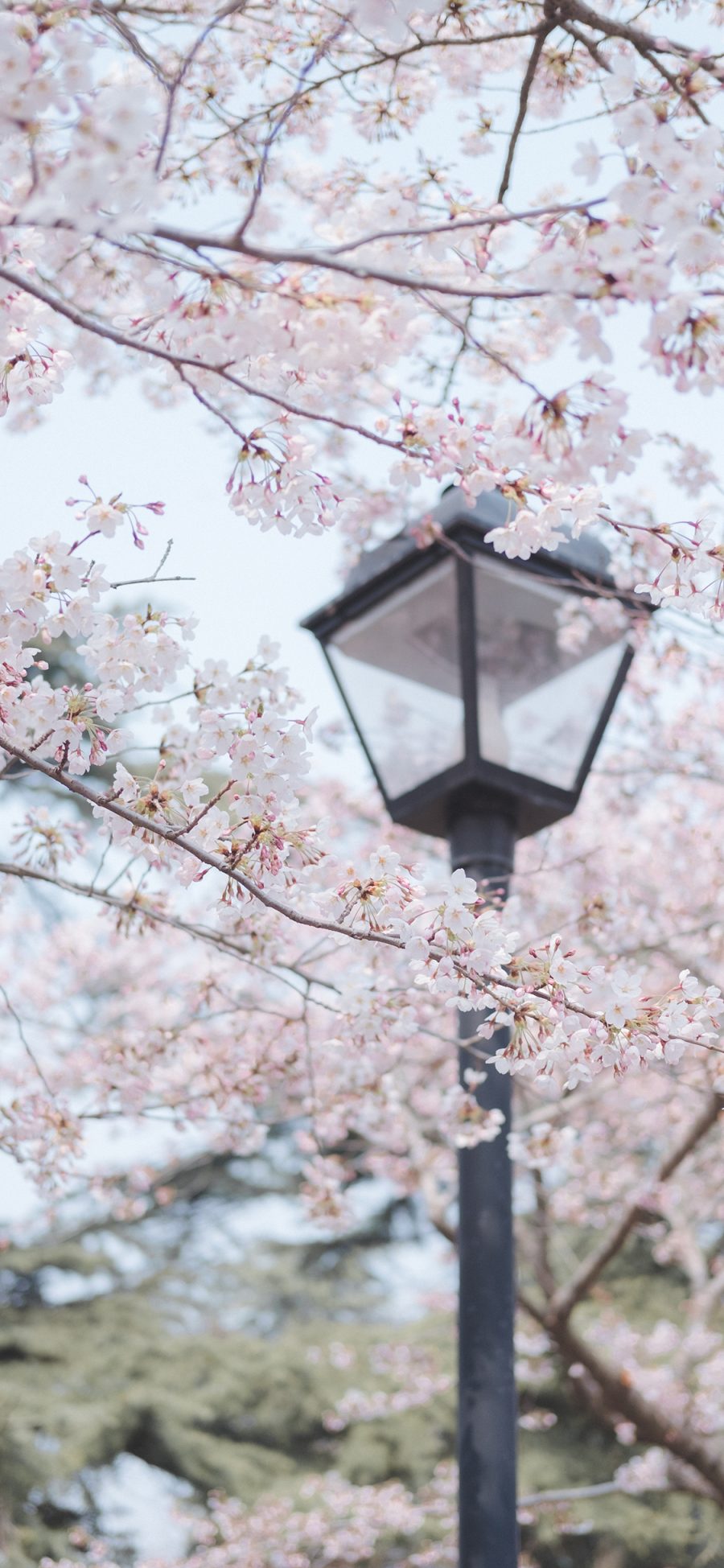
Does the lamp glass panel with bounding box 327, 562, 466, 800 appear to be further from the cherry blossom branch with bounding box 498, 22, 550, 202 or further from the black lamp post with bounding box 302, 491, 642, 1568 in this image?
the cherry blossom branch with bounding box 498, 22, 550, 202

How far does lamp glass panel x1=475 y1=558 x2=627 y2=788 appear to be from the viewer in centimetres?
273

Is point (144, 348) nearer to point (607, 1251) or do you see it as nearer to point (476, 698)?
point (476, 698)

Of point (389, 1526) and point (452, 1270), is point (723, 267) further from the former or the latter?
point (452, 1270)

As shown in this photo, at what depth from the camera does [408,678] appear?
2893 mm

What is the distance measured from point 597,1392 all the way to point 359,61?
16.3 feet

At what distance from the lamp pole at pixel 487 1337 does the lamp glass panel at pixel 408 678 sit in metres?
0.19

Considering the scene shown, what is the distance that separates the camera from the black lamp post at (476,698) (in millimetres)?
2633

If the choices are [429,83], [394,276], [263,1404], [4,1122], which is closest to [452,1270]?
[263,1404]

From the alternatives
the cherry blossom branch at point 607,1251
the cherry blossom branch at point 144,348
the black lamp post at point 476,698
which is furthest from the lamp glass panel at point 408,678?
the cherry blossom branch at point 607,1251

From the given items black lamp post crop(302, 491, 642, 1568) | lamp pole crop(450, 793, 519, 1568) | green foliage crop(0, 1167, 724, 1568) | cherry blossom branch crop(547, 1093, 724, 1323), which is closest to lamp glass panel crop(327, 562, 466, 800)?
black lamp post crop(302, 491, 642, 1568)

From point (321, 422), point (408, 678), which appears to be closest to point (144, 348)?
point (321, 422)

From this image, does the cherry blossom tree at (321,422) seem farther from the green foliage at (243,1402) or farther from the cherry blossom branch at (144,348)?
the green foliage at (243,1402)

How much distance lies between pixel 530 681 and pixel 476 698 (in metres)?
0.19

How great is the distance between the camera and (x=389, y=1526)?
6.61 metres
